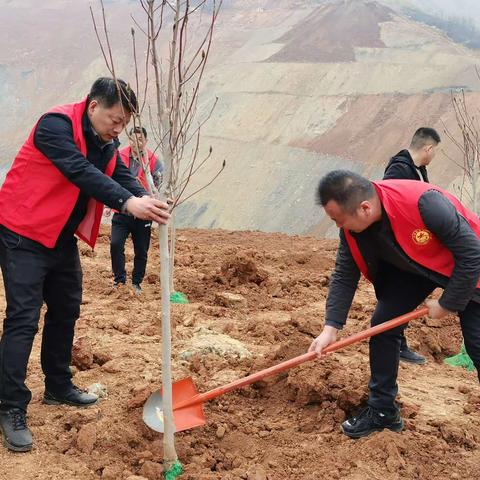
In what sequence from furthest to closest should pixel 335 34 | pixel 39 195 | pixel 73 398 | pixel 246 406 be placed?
pixel 335 34 < pixel 246 406 < pixel 73 398 < pixel 39 195

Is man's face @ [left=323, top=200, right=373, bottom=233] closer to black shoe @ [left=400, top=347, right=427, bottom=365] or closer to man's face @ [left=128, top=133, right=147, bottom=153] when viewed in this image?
man's face @ [left=128, top=133, right=147, bottom=153]

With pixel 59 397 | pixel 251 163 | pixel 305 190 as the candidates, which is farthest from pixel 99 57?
pixel 59 397

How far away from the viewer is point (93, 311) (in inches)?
234

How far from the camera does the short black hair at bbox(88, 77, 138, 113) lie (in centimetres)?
303

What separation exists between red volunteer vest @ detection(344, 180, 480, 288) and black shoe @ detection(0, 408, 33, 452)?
2.17m

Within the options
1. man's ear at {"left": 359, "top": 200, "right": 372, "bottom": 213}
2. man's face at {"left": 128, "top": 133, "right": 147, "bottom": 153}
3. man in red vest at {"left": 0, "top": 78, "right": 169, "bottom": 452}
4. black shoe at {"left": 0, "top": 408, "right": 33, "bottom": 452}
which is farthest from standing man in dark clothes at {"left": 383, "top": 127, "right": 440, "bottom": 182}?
black shoe at {"left": 0, "top": 408, "right": 33, "bottom": 452}

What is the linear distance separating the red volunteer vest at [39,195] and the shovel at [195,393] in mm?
1059

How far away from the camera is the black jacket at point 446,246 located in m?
2.96

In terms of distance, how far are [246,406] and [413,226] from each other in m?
1.70

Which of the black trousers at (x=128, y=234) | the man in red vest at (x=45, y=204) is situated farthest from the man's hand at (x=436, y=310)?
the black trousers at (x=128, y=234)

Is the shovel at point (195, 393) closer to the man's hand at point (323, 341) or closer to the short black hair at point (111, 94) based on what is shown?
the man's hand at point (323, 341)

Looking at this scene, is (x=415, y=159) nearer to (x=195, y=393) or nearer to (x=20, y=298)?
(x=195, y=393)

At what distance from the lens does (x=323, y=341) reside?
3.38m

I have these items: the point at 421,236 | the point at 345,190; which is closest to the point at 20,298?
the point at 345,190
